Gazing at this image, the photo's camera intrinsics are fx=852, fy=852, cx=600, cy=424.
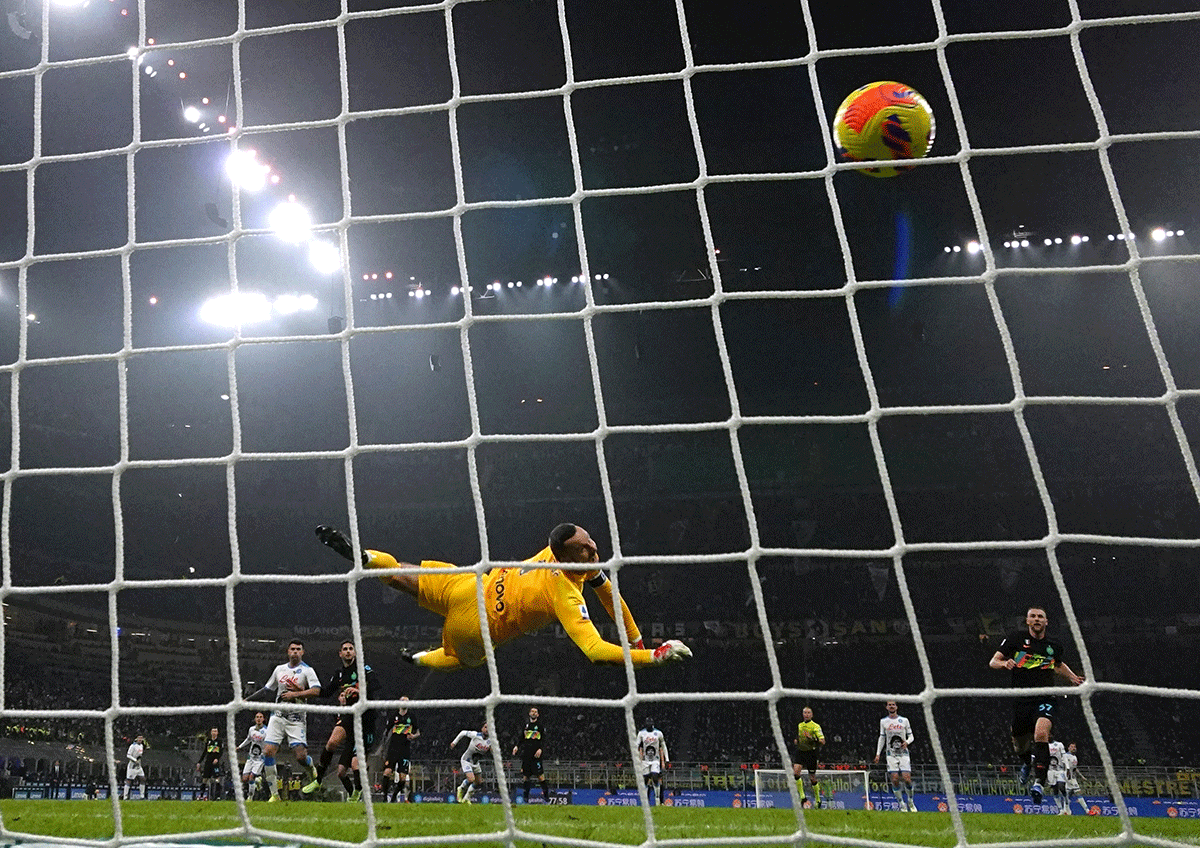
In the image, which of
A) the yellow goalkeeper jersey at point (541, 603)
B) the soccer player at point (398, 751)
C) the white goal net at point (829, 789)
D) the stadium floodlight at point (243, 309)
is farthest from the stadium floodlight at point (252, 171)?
the white goal net at point (829, 789)

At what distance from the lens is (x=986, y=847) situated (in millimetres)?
1745

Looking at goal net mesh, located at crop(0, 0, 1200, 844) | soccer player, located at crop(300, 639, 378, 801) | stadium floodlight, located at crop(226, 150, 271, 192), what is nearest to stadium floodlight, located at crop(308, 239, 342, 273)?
goal net mesh, located at crop(0, 0, 1200, 844)

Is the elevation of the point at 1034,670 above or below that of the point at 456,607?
below

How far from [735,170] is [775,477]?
7.15m

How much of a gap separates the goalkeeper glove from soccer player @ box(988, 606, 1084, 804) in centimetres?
226

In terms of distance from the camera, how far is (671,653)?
3254 mm

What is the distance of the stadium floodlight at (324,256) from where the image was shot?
41.2 ft

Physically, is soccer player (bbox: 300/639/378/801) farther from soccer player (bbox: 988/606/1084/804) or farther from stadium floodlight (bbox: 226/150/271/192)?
stadium floodlight (bbox: 226/150/271/192)

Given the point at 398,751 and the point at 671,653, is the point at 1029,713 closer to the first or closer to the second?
the point at 671,653

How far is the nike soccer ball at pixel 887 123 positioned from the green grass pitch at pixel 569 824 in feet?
9.64

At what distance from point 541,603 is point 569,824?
152 cm

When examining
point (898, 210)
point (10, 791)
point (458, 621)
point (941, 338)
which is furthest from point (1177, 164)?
point (10, 791)

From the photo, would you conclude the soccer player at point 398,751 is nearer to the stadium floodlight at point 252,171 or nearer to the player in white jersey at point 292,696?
the player in white jersey at point 292,696

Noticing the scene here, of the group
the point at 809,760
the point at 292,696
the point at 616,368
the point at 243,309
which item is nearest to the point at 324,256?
the point at 243,309
